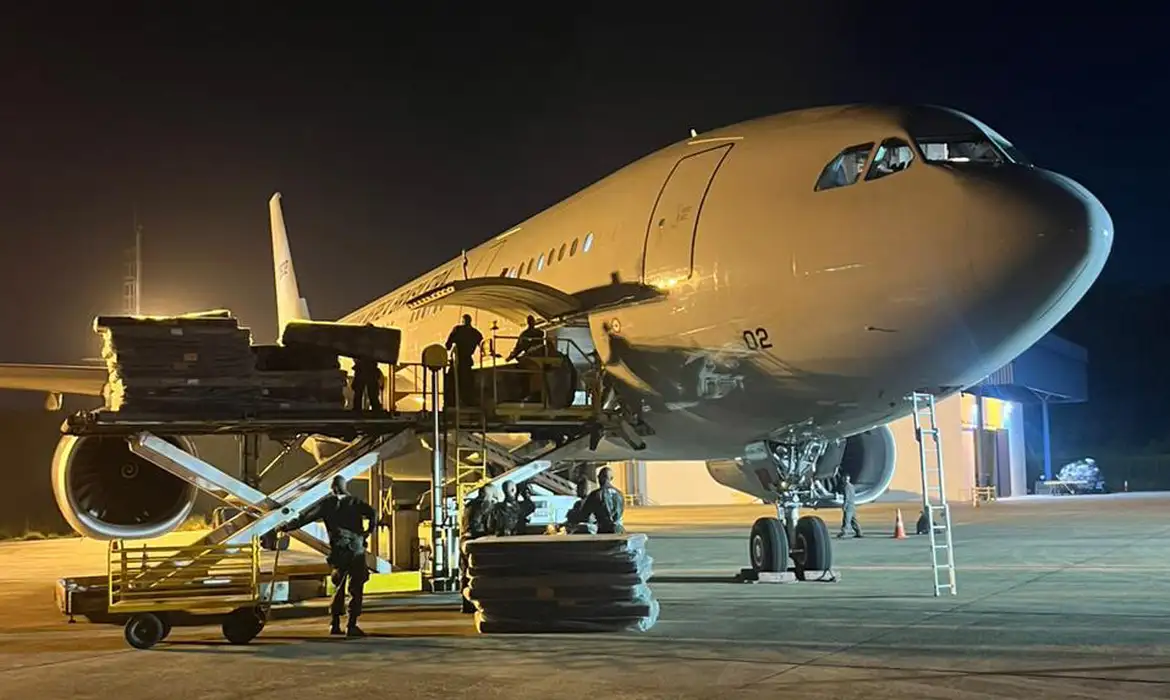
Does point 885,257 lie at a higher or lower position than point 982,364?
higher

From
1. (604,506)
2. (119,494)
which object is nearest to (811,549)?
(604,506)

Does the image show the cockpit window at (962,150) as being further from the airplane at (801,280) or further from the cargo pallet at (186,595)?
the cargo pallet at (186,595)

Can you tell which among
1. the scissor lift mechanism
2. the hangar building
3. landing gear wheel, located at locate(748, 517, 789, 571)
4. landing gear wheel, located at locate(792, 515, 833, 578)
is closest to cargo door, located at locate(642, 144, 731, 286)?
the scissor lift mechanism

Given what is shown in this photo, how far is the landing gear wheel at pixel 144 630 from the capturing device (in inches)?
353

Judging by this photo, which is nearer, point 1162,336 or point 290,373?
point 290,373

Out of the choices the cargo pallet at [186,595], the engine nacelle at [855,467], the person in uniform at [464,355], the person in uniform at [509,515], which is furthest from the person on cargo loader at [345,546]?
the engine nacelle at [855,467]

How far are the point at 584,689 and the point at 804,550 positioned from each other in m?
6.57

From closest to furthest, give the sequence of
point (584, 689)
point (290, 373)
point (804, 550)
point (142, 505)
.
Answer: point (584, 689) < point (290, 373) < point (804, 550) < point (142, 505)

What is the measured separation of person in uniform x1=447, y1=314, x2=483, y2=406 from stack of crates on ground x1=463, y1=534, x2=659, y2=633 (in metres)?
2.52

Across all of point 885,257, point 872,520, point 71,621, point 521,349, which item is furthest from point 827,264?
point 872,520

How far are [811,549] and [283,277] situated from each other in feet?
60.7

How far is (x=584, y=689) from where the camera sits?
6.66 metres

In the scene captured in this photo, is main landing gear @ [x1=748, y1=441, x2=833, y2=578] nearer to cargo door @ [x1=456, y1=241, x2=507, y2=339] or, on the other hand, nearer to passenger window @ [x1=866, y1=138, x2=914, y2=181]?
passenger window @ [x1=866, y1=138, x2=914, y2=181]

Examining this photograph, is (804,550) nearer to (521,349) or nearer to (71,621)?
(521,349)
